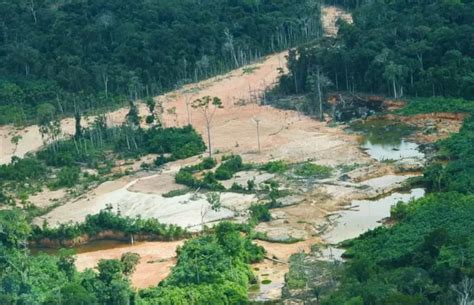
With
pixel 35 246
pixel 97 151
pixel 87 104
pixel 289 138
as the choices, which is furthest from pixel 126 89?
pixel 35 246

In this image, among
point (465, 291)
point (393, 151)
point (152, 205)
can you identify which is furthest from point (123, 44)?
point (465, 291)

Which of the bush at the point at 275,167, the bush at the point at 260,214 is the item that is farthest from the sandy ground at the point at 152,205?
the bush at the point at 275,167

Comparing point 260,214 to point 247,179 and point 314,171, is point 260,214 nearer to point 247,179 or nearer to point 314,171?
point 247,179

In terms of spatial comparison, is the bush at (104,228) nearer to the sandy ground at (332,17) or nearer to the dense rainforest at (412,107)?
the dense rainforest at (412,107)

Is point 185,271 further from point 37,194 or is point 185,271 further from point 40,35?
point 40,35

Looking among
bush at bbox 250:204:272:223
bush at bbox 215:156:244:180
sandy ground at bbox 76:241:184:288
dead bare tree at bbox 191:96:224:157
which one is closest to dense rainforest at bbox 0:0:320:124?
dead bare tree at bbox 191:96:224:157
